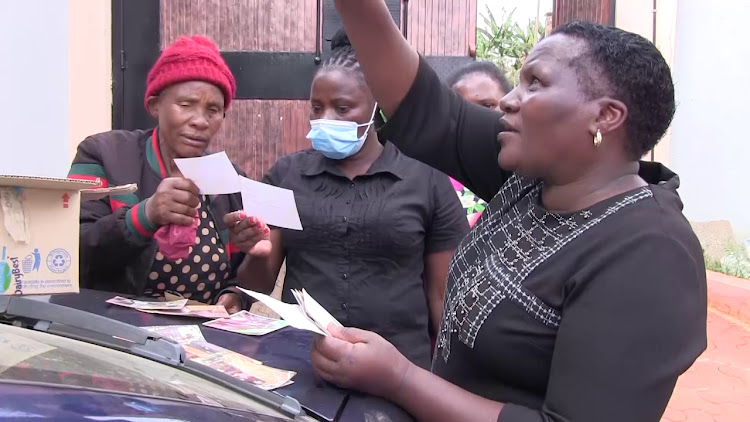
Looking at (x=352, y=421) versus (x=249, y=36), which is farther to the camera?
(x=249, y=36)

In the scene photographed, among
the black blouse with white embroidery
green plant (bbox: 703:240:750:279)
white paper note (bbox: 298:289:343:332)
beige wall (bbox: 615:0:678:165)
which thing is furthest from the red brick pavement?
white paper note (bbox: 298:289:343:332)

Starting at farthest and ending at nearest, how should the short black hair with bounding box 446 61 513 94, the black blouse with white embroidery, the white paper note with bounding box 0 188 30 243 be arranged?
the short black hair with bounding box 446 61 513 94, the white paper note with bounding box 0 188 30 243, the black blouse with white embroidery

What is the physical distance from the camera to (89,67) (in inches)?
152

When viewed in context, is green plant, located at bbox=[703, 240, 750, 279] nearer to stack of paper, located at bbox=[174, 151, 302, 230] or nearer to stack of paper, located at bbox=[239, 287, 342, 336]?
stack of paper, located at bbox=[174, 151, 302, 230]

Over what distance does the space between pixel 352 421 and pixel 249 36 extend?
3.48 m

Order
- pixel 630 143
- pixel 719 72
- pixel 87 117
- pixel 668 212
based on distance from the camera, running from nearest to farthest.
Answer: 1. pixel 668 212
2. pixel 630 143
3. pixel 87 117
4. pixel 719 72

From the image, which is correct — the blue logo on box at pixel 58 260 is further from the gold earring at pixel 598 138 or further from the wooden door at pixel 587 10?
the wooden door at pixel 587 10

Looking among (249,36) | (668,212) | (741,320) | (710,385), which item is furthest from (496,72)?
(741,320)

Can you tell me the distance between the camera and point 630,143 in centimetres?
130

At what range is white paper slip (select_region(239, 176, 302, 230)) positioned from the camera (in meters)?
1.87

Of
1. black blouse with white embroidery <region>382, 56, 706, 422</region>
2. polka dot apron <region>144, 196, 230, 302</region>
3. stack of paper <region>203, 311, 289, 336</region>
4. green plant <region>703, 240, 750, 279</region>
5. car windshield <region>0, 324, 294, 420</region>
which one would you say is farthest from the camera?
green plant <region>703, 240, 750, 279</region>

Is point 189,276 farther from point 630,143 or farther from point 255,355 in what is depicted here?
point 630,143

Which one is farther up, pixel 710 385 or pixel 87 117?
pixel 87 117

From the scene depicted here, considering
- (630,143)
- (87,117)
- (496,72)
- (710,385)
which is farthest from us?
(710,385)
